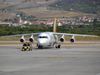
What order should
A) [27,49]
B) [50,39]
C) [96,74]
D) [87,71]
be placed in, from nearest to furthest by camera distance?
[96,74] < [87,71] < [27,49] < [50,39]

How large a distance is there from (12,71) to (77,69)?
511 centimetres

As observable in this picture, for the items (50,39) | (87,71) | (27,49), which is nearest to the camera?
(87,71)

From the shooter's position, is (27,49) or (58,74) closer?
(58,74)

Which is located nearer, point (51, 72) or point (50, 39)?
point (51, 72)

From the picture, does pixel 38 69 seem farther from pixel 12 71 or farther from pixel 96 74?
pixel 96 74

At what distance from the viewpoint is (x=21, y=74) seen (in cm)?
1700

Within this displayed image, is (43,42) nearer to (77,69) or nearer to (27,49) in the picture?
(27,49)

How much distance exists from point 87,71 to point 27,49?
20.8m

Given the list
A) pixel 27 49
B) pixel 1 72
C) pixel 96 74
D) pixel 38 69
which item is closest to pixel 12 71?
pixel 1 72

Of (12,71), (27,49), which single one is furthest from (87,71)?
(27,49)

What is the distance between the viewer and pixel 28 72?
17797 millimetres

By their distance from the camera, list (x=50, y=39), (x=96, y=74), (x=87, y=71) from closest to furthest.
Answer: (x=96, y=74)
(x=87, y=71)
(x=50, y=39)

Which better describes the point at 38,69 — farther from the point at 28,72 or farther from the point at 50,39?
the point at 50,39

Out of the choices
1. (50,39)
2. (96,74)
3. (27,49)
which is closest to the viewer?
(96,74)
